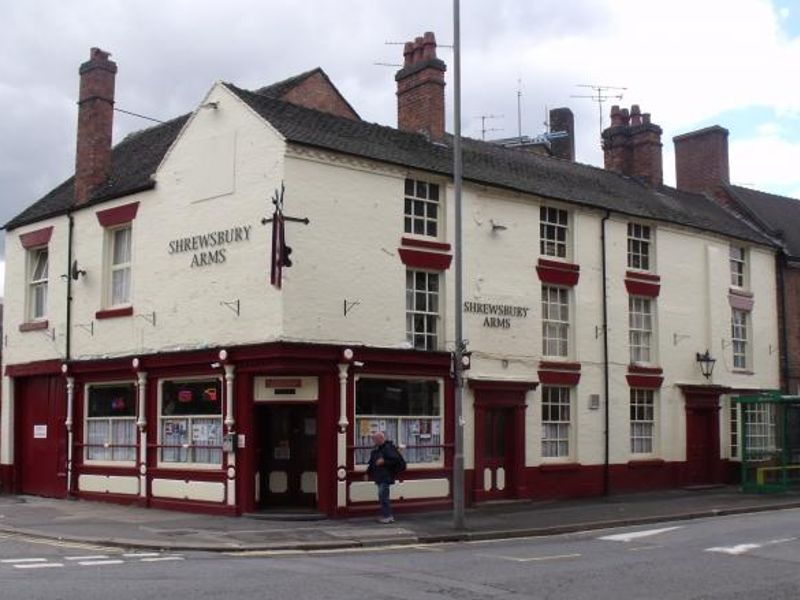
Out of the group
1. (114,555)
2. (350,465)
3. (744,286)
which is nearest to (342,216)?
(350,465)

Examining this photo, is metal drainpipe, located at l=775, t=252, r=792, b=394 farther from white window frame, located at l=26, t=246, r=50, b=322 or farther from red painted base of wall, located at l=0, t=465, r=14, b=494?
red painted base of wall, located at l=0, t=465, r=14, b=494

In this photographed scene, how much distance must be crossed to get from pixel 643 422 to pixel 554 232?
19.0ft

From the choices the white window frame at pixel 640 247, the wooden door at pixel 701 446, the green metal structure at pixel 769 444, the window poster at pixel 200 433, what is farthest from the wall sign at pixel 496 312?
the green metal structure at pixel 769 444

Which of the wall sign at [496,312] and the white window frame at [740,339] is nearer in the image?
the wall sign at [496,312]

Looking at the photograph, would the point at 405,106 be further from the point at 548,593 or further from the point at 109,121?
the point at 548,593

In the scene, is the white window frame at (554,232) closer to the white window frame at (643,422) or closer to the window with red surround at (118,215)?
the white window frame at (643,422)

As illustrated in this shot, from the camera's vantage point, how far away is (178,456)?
2042 cm

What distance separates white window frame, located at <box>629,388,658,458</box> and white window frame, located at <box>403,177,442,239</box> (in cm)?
758

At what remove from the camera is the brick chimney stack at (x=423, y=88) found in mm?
24000

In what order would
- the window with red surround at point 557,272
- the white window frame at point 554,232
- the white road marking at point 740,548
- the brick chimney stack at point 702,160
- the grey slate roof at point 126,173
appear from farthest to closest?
the brick chimney stack at point 702,160 < the white window frame at point 554,232 < the window with red surround at point 557,272 < the grey slate roof at point 126,173 < the white road marking at point 740,548

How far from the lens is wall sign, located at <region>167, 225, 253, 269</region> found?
19.3 m

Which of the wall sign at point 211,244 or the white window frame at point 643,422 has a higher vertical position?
the wall sign at point 211,244

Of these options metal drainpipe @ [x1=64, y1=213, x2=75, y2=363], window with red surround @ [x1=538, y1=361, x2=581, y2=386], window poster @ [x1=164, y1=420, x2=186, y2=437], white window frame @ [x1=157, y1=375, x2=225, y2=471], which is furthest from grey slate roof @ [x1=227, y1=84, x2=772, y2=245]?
metal drainpipe @ [x1=64, y1=213, x2=75, y2=363]

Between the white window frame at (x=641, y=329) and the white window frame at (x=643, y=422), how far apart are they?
883 millimetres
